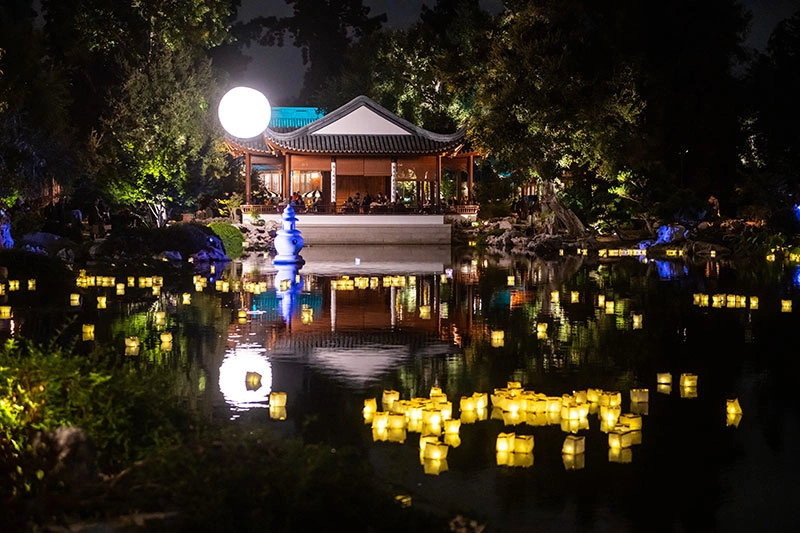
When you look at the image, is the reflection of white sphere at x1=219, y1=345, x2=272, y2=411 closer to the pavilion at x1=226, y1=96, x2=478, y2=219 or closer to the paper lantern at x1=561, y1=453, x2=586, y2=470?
the paper lantern at x1=561, y1=453, x2=586, y2=470

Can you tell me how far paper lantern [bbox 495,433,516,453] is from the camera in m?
6.45

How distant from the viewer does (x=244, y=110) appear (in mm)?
33906

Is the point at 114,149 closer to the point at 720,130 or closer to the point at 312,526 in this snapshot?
the point at 720,130

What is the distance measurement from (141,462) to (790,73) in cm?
3428

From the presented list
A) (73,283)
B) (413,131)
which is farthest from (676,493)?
(413,131)

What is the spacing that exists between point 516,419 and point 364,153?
120ft

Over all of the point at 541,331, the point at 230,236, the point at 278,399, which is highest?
the point at 230,236

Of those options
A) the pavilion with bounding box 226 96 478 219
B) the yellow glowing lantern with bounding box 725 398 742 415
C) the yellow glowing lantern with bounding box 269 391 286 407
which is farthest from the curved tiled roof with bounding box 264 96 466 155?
the yellow glowing lantern with bounding box 269 391 286 407

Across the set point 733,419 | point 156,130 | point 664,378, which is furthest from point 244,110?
point 733,419

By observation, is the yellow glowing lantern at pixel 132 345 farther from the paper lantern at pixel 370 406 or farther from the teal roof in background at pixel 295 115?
the teal roof in background at pixel 295 115

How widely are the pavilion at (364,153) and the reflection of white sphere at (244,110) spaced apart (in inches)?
274

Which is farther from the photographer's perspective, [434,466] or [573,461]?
[573,461]

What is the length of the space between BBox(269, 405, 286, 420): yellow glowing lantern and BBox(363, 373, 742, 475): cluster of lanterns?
0.63 meters

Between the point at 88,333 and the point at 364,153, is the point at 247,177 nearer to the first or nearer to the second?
the point at 364,153
